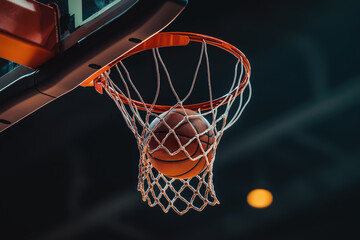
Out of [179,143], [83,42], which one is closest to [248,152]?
[179,143]

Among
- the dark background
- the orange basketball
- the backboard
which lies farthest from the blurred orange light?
the backboard

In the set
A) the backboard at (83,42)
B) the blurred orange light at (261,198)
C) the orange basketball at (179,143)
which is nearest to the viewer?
the backboard at (83,42)

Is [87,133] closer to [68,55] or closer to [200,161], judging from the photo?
[200,161]

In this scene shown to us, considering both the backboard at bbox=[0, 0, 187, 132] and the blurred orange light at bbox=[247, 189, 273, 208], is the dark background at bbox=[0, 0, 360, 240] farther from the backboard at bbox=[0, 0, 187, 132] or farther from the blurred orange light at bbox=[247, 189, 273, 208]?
the backboard at bbox=[0, 0, 187, 132]

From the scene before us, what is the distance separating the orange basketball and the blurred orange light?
164cm

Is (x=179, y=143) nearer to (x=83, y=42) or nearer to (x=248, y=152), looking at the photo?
(x=83, y=42)

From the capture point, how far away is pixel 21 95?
1143 millimetres

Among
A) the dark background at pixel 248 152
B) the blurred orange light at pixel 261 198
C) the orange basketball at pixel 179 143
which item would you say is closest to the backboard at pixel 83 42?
the orange basketball at pixel 179 143

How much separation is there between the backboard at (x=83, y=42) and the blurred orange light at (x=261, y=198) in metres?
2.17

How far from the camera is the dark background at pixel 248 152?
9.32 ft

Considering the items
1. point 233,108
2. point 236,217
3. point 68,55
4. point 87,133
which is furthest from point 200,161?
point 87,133

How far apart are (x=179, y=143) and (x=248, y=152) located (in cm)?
174

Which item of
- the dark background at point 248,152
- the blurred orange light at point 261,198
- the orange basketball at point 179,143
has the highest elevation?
the dark background at point 248,152

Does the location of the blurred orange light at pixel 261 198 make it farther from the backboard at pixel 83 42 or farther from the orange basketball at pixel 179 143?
the backboard at pixel 83 42
